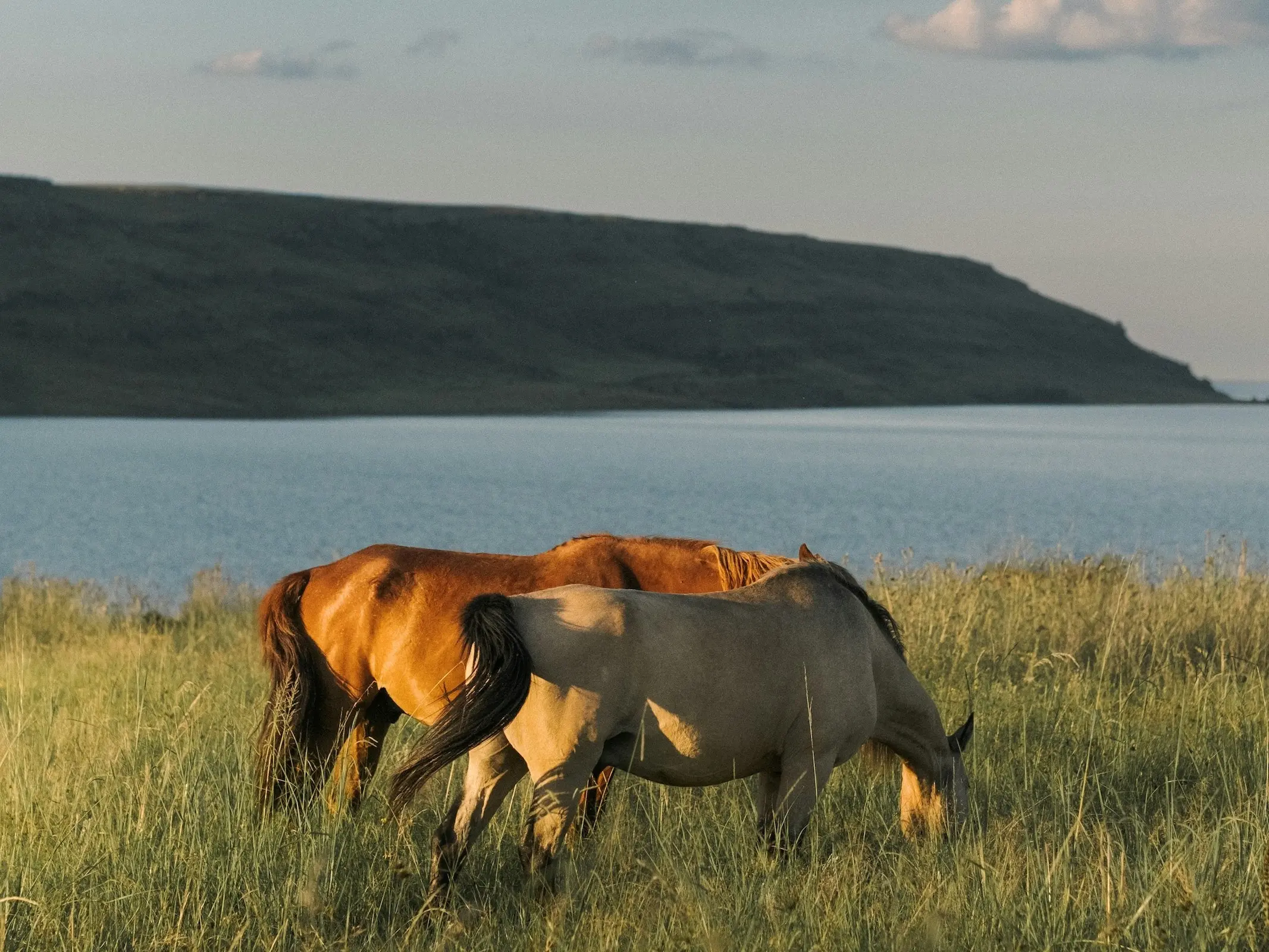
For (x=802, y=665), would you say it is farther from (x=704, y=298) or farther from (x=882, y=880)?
(x=704, y=298)

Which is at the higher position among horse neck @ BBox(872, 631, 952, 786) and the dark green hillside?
the dark green hillside

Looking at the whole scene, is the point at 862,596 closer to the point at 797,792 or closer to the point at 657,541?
the point at 797,792

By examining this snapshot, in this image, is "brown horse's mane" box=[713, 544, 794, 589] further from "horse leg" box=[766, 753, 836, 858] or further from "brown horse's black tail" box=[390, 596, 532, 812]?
"brown horse's black tail" box=[390, 596, 532, 812]

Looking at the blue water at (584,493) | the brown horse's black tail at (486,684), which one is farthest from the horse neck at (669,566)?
the blue water at (584,493)

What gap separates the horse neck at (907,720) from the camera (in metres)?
5.21

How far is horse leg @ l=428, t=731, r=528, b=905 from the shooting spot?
457 centimetres

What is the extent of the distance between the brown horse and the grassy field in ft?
0.92

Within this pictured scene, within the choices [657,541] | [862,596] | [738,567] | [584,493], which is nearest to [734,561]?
[738,567]

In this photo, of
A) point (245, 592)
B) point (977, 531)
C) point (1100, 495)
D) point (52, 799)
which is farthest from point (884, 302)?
point (52, 799)

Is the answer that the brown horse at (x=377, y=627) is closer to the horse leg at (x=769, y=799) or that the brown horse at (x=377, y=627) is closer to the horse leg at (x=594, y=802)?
the horse leg at (x=594, y=802)

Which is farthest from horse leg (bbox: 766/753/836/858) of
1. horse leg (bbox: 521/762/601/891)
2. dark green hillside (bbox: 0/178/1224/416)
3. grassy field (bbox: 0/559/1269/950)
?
dark green hillside (bbox: 0/178/1224/416)

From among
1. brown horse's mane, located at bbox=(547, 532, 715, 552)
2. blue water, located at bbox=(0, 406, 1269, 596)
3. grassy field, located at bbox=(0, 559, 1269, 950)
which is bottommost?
blue water, located at bbox=(0, 406, 1269, 596)

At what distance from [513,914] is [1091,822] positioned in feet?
8.53

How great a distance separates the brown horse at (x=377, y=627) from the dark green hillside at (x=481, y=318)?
374 feet
